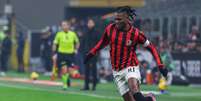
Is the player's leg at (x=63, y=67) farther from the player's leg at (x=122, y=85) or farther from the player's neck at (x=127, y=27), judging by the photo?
the player's neck at (x=127, y=27)

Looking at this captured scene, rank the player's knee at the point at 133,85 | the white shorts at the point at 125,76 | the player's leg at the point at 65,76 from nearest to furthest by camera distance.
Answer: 1. the player's knee at the point at 133,85
2. the white shorts at the point at 125,76
3. the player's leg at the point at 65,76

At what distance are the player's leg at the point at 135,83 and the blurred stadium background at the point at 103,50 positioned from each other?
647cm

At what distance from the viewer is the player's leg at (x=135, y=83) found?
13.1 m

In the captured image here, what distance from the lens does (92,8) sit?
42.3 meters

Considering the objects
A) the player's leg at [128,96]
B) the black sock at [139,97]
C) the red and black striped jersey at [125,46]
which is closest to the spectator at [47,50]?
the red and black striped jersey at [125,46]

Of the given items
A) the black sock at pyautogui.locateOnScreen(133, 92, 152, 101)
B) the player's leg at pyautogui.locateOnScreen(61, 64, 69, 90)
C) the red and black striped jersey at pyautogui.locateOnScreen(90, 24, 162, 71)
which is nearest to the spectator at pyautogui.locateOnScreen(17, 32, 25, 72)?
the player's leg at pyautogui.locateOnScreen(61, 64, 69, 90)

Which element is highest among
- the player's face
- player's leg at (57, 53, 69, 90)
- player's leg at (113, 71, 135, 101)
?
the player's face

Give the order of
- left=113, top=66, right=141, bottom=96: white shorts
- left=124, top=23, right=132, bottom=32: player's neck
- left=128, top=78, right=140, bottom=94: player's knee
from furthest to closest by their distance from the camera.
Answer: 1. left=124, top=23, right=132, bottom=32: player's neck
2. left=113, top=66, right=141, bottom=96: white shorts
3. left=128, top=78, right=140, bottom=94: player's knee

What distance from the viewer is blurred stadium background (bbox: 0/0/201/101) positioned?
75.2ft

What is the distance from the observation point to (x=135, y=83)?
13234mm

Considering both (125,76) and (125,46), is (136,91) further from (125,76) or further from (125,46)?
(125,46)

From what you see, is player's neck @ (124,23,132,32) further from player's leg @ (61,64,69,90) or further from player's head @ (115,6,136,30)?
player's leg @ (61,64,69,90)

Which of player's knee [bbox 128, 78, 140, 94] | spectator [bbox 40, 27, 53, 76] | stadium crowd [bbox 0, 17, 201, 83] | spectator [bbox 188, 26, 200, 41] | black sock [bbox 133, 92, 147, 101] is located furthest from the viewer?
spectator [bbox 40, 27, 53, 76]

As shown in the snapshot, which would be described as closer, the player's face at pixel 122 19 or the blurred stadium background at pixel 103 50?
the player's face at pixel 122 19
